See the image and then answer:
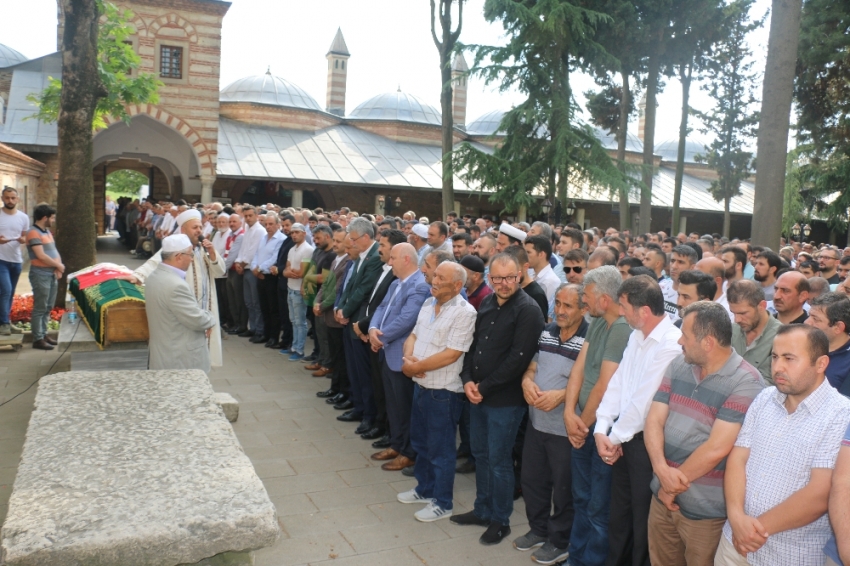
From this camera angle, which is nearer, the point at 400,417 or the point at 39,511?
the point at 39,511

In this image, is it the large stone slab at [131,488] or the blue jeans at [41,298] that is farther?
the blue jeans at [41,298]

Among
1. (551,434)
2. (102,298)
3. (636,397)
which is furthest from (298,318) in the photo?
(636,397)

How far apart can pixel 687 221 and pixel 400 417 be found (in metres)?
34.6

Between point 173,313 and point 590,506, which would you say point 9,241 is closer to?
point 173,313


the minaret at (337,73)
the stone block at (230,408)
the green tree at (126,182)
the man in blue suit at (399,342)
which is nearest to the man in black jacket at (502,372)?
the man in blue suit at (399,342)

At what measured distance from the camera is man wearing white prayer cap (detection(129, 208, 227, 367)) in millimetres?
6633

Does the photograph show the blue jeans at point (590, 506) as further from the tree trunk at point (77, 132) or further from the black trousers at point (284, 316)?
the tree trunk at point (77, 132)

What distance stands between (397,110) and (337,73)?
10133mm

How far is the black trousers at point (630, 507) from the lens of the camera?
3.74 meters

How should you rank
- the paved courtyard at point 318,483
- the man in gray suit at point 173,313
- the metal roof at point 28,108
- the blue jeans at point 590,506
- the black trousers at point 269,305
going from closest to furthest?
the blue jeans at point 590,506, the paved courtyard at point 318,483, the man in gray suit at point 173,313, the black trousers at point 269,305, the metal roof at point 28,108

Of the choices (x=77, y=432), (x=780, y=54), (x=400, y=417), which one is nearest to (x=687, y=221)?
(x=780, y=54)

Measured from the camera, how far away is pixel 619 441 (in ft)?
12.1

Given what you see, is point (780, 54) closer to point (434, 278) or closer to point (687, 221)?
point (434, 278)

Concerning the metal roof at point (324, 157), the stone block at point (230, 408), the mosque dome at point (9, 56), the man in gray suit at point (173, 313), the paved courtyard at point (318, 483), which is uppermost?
the mosque dome at point (9, 56)
